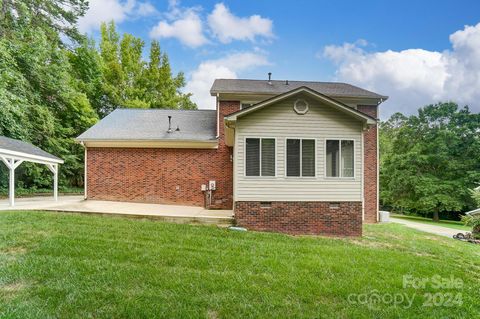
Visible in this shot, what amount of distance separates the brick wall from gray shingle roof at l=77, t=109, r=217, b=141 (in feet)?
1.92

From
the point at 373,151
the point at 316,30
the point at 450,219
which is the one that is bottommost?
the point at 450,219

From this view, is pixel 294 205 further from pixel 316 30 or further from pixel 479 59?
pixel 479 59

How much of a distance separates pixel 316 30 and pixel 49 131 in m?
17.6

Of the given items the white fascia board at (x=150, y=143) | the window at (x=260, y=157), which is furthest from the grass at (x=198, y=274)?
the white fascia board at (x=150, y=143)

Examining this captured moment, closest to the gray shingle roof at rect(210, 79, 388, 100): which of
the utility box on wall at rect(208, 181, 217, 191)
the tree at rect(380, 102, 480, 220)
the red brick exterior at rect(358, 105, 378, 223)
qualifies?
the red brick exterior at rect(358, 105, 378, 223)

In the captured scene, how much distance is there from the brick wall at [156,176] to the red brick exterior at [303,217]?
3939mm

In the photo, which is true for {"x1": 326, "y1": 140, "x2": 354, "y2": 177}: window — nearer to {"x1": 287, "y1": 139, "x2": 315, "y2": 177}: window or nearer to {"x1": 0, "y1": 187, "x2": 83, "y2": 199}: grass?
{"x1": 287, "y1": 139, "x2": 315, "y2": 177}: window

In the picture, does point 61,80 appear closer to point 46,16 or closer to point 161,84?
point 46,16

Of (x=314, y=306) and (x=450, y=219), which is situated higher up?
(x=314, y=306)

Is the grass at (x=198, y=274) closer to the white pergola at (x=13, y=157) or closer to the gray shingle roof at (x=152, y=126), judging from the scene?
the white pergola at (x=13, y=157)

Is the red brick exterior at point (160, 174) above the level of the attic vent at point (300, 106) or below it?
below

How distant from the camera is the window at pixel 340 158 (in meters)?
8.58

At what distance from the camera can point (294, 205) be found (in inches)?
329

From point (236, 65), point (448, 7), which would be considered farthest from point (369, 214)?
point (236, 65)
